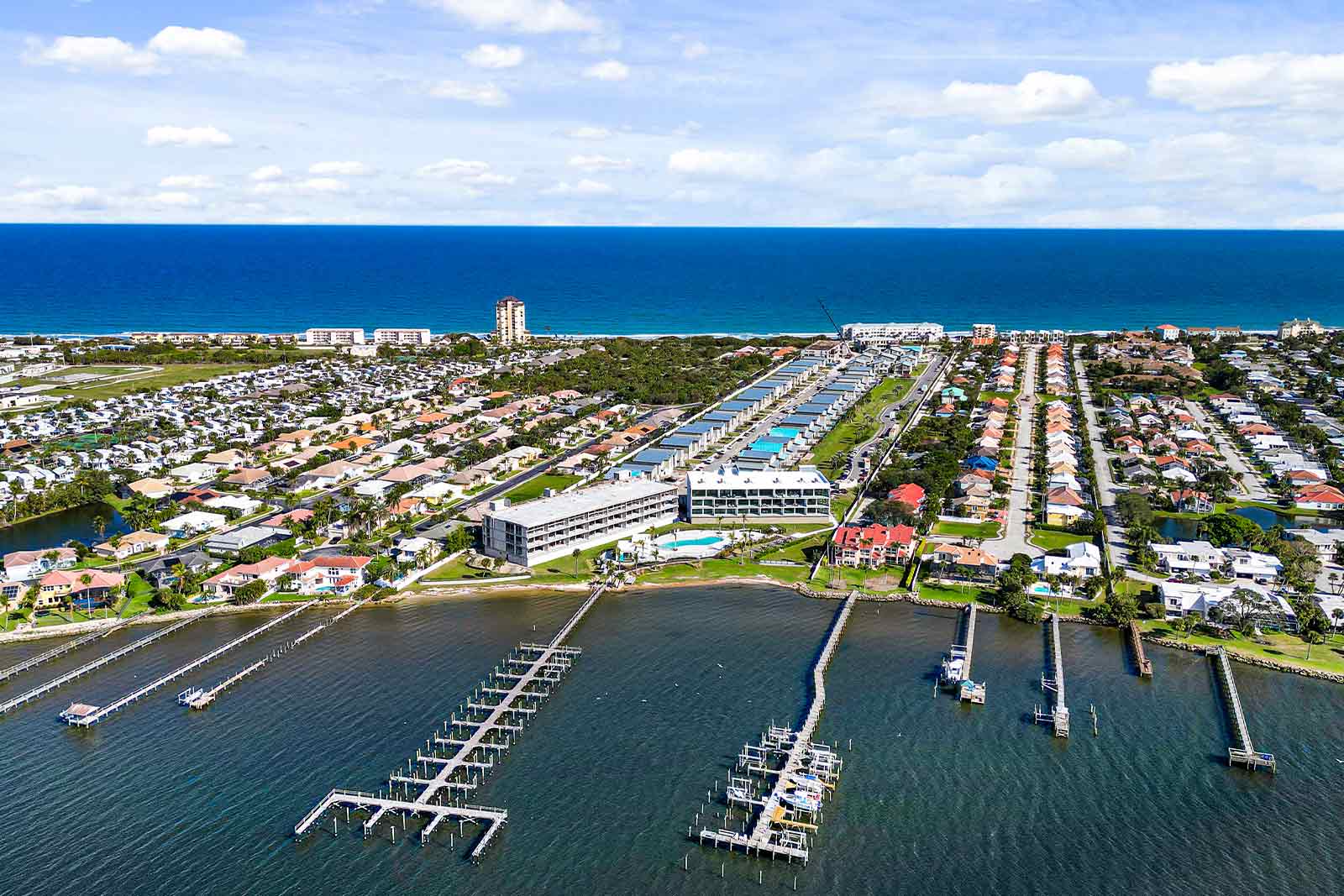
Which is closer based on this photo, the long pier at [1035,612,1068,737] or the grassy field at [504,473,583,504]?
the long pier at [1035,612,1068,737]

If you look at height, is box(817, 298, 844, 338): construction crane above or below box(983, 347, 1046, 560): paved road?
above

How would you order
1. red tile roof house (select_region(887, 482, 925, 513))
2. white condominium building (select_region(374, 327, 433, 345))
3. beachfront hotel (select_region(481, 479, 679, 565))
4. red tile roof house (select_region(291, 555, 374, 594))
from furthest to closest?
white condominium building (select_region(374, 327, 433, 345))
red tile roof house (select_region(887, 482, 925, 513))
beachfront hotel (select_region(481, 479, 679, 565))
red tile roof house (select_region(291, 555, 374, 594))

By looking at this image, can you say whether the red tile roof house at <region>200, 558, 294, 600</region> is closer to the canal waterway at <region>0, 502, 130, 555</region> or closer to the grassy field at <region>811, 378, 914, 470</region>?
the canal waterway at <region>0, 502, 130, 555</region>

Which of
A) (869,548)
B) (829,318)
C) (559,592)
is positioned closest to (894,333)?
(829,318)

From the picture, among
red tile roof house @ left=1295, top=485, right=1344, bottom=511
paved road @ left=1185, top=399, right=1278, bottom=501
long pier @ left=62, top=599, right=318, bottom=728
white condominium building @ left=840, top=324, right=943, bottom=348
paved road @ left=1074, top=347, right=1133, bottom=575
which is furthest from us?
white condominium building @ left=840, top=324, right=943, bottom=348

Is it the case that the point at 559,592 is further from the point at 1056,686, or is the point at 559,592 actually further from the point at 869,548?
the point at 1056,686

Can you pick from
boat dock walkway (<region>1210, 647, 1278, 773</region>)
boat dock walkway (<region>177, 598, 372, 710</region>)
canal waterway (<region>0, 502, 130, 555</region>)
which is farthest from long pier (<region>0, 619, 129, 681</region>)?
boat dock walkway (<region>1210, 647, 1278, 773</region>)

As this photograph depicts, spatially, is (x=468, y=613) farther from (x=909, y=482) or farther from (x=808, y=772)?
(x=909, y=482)
